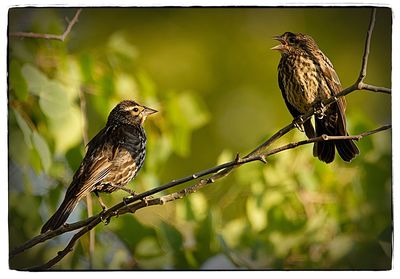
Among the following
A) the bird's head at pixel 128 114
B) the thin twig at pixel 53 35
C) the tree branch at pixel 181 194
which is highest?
the thin twig at pixel 53 35

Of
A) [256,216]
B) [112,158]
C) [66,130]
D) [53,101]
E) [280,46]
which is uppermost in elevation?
[280,46]

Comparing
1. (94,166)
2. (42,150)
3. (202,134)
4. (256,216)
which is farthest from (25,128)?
(256,216)

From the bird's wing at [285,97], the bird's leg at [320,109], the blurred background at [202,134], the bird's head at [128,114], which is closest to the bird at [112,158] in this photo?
the bird's head at [128,114]

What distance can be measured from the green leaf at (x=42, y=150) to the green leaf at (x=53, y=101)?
12cm

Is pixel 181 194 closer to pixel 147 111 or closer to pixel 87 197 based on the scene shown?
pixel 147 111

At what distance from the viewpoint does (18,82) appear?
119 inches

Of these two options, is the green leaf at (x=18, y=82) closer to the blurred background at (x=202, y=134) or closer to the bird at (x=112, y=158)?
the blurred background at (x=202, y=134)

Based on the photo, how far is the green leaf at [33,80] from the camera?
3.02 metres

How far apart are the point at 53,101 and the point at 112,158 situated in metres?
0.39

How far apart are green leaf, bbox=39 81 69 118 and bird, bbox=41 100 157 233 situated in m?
0.19

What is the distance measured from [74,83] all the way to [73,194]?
1.98 feet

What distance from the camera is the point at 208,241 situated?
3.12 m

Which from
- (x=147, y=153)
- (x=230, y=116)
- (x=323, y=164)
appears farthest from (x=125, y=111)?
(x=323, y=164)

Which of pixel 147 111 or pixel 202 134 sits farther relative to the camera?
pixel 202 134
